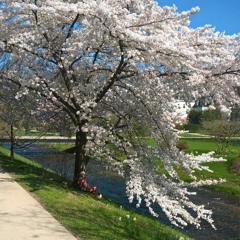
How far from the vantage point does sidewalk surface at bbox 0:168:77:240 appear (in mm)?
5910

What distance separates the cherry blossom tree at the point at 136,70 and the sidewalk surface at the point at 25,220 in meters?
2.26

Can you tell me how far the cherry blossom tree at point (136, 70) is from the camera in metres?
8.20

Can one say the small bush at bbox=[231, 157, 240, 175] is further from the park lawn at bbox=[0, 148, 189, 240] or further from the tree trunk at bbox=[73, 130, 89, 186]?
the park lawn at bbox=[0, 148, 189, 240]

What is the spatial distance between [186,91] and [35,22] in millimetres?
4927

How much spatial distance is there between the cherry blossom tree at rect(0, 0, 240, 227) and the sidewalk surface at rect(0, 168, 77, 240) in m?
2.26

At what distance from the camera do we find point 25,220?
6.69 metres

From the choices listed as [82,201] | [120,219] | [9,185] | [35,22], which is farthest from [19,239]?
[35,22]

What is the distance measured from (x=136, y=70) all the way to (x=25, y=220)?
4965 mm

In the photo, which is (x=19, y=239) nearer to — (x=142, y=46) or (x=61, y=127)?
(x=142, y=46)

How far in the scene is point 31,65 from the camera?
34.1 feet

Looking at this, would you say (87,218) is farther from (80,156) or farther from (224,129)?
(224,129)

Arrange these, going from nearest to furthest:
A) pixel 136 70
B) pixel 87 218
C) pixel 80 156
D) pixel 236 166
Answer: pixel 87 218 < pixel 136 70 < pixel 80 156 < pixel 236 166

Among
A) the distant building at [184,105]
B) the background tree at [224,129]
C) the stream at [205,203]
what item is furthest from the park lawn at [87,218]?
the background tree at [224,129]

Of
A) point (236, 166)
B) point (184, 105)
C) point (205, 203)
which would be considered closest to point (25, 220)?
point (184, 105)
